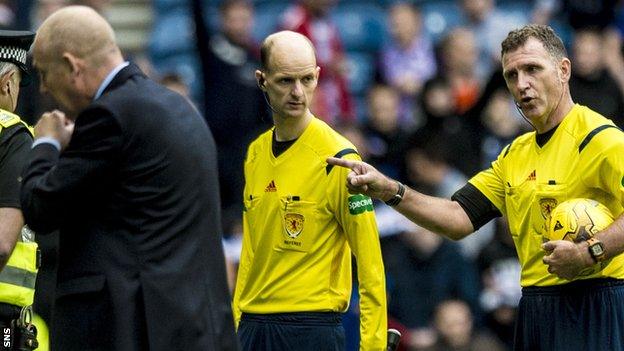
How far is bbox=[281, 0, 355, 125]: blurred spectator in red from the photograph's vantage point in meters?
14.4

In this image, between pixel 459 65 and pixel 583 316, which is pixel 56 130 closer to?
pixel 583 316

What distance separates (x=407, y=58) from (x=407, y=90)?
34cm

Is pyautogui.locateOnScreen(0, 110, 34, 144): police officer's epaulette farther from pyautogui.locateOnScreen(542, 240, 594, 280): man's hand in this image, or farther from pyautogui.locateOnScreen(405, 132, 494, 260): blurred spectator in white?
pyautogui.locateOnScreen(405, 132, 494, 260): blurred spectator in white

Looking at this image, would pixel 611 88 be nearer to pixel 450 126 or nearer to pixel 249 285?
pixel 450 126

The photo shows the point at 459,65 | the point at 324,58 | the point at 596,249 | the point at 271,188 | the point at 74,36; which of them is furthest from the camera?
the point at 459,65

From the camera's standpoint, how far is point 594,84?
13484mm

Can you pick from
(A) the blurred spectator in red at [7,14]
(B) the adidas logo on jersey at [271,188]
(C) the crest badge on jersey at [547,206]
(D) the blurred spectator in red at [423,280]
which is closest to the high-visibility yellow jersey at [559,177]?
(C) the crest badge on jersey at [547,206]

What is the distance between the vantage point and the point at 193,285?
6.66 m

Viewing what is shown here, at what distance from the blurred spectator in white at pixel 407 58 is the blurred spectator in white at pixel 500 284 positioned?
212 cm

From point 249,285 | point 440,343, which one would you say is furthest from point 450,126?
point 249,285

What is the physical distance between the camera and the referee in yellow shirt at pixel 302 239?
26.9 ft

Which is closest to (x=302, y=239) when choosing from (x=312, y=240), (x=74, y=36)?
(x=312, y=240)

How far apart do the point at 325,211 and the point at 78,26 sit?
2.22 m

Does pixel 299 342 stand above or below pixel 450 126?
below
